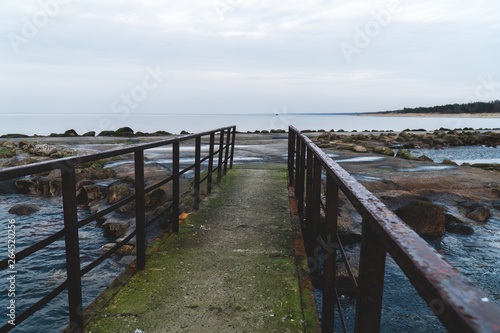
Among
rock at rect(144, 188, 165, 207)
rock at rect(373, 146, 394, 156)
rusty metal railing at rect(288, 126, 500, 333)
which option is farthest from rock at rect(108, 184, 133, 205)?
Answer: rock at rect(373, 146, 394, 156)

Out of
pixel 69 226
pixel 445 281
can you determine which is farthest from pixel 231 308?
pixel 445 281

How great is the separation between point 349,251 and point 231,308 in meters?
2.88

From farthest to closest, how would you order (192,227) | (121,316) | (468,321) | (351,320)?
(192,227) < (351,320) < (121,316) < (468,321)

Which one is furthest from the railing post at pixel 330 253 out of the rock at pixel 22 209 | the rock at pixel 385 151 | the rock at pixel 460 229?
the rock at pixel 385 151

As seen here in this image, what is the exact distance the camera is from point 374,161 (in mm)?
12359

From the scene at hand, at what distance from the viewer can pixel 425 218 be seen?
18.7 feet

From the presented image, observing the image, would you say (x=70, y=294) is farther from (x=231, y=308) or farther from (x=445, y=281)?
(x=445, y=281)

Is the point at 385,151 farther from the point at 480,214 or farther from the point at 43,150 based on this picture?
the point at 43,150

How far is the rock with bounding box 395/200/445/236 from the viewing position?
5.68 metres

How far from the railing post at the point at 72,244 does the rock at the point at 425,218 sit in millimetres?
4939

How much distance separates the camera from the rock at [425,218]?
18.6 ft

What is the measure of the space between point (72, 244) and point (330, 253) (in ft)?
5.03

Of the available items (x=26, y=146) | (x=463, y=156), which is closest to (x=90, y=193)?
(x=26, y=146)

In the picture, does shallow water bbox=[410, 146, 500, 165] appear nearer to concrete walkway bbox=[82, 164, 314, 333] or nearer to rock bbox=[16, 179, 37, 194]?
concrete walkway bbox=[82, 164, 314, 333]
